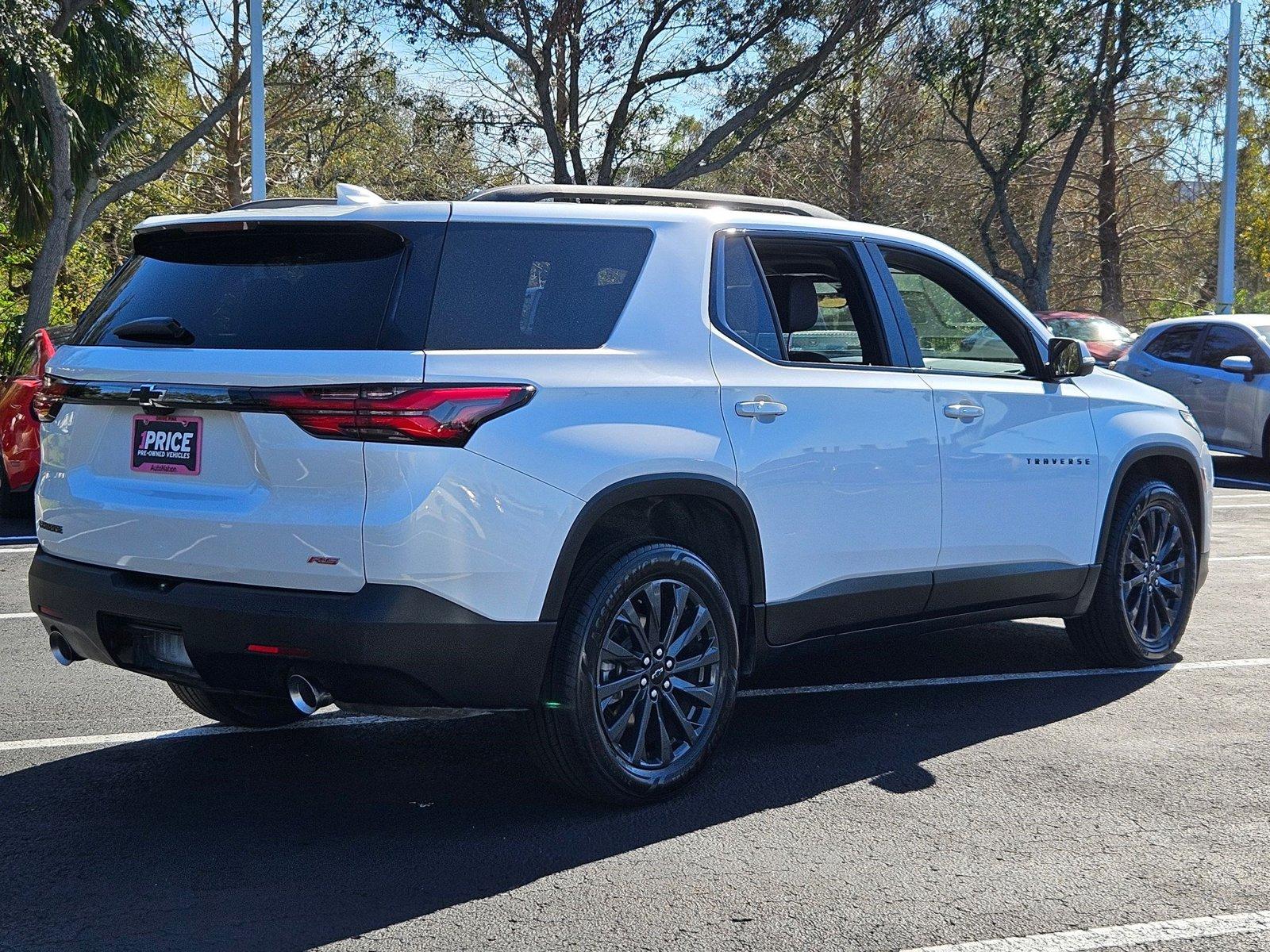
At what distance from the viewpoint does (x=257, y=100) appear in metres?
20.8

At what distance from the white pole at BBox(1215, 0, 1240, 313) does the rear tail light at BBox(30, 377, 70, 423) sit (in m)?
26.2

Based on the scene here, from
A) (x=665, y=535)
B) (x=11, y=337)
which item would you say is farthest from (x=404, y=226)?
(x=11, y=337)

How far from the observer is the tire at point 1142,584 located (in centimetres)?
642

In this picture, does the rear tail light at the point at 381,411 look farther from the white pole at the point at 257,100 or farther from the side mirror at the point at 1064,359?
the white pole at the point at 257,100

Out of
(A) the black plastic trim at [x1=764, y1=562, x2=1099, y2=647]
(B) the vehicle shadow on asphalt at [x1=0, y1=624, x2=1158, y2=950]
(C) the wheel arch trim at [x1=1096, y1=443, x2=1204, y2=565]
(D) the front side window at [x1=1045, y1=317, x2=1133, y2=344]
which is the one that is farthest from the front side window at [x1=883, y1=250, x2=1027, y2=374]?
(D) the front side window at [x1=1045, y1=317, x2=1133, y2=344]

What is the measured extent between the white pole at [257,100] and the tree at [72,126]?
197 cm

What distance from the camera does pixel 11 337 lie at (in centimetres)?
2367

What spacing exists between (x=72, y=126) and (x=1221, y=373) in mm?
15575

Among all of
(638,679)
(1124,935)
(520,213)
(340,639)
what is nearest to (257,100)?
(520,213)

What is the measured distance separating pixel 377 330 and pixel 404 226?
0.36m

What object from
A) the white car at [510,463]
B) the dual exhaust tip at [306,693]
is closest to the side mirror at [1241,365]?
the white car at [510,463]

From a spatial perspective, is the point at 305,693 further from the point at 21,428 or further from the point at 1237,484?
the point at 1237,484

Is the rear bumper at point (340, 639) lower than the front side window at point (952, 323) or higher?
lower

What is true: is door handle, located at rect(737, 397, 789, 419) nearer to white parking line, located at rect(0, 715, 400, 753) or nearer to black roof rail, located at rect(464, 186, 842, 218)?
black roof rail, located at rect(464, 186, 842, 218)
